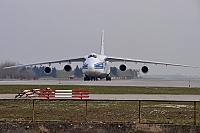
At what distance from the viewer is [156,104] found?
22.0 meters

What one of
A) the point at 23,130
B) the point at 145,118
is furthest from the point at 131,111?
the point at 23,130

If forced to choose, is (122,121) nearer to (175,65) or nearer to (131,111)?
(131,111)

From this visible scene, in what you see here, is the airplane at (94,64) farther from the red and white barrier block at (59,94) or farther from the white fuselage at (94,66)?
the red and white barrier block at (59,94)

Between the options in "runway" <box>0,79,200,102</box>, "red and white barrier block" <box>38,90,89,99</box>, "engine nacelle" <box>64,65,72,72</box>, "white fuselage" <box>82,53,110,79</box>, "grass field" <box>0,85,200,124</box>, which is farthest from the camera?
"engine nacelle" <box>64,65,72,72</box>

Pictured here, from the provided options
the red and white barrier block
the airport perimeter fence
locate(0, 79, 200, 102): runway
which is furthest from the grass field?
locate(0, 79, 200, 102): runway

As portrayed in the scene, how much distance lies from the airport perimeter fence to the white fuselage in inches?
1386

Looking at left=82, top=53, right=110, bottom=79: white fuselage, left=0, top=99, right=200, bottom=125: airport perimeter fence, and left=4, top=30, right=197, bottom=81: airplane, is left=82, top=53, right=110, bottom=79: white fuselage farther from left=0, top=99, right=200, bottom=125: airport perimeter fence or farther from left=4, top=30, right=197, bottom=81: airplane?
left=0, top=99, right=200, bottom=125: airport perimeter fence

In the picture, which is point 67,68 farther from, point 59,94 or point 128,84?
point 59,94

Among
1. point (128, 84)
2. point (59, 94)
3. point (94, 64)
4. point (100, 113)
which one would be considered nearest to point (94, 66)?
point (94, 64)

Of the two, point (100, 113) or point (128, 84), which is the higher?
point (128, 84)

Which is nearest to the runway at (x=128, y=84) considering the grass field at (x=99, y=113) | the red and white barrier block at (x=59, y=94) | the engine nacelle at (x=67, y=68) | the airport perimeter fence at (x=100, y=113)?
the red and white barrier block at (x=59, y=94)

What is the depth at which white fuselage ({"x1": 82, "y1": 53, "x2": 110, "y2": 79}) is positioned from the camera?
57.1m

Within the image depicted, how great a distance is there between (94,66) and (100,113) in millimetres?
39020

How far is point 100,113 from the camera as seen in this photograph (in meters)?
17.9
